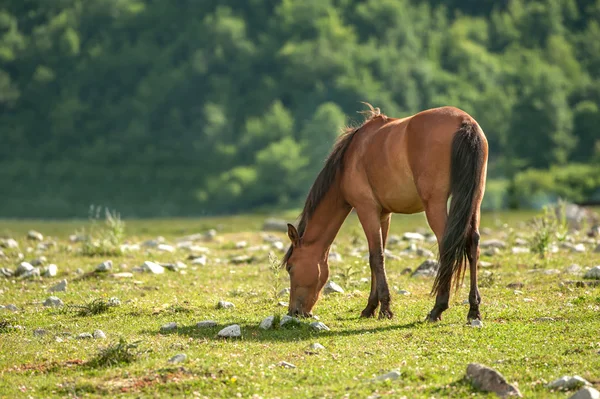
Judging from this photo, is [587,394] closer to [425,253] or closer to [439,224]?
[439,224]

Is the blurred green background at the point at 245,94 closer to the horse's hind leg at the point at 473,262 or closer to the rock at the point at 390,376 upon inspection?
the horse's hind leg at the point at 473,262

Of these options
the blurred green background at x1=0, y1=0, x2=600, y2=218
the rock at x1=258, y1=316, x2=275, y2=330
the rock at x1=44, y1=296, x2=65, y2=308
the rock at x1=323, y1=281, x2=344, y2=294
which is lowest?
the rock at x1=44, y1=296, x2=65, y2=308

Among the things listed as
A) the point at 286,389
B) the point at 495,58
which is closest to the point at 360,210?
the point at 286,389

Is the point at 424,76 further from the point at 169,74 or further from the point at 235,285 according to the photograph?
the point at 235,285

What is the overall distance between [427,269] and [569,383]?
7.47 m

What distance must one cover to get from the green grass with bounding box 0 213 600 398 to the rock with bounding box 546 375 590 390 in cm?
10

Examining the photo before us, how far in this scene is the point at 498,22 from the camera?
9369cm

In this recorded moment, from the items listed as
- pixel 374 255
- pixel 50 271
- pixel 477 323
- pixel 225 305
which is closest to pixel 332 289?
pixel 225 305

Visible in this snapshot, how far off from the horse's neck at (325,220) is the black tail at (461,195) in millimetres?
1727

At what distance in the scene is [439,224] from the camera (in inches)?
451

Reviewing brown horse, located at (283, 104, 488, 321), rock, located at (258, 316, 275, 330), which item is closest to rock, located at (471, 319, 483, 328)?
brown horse, located at (283, 104, 488, 321)

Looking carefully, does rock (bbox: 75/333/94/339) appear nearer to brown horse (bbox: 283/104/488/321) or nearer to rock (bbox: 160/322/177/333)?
rock (bbox: 160/322/177/333)

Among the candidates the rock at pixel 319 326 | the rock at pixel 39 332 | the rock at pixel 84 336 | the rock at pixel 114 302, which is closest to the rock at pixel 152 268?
the rock at pixel 114 302

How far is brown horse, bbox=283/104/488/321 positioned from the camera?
11.3 meters
